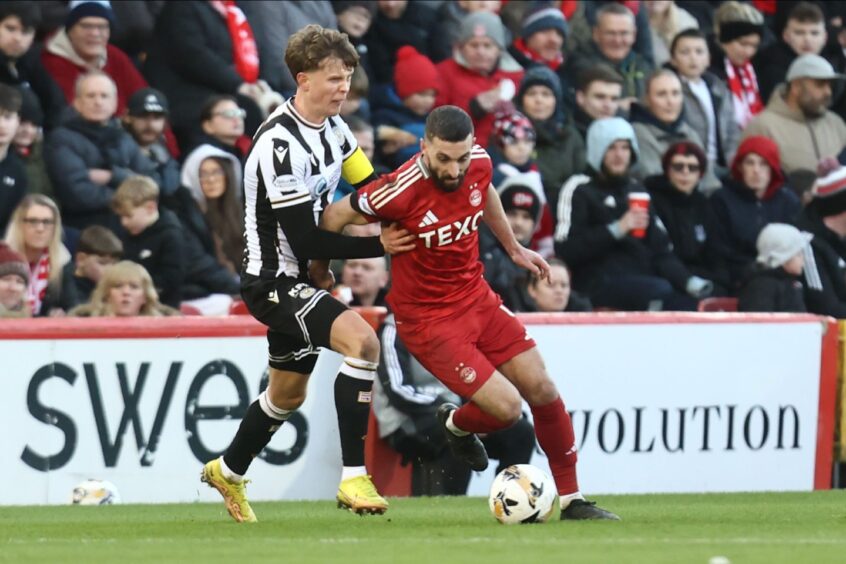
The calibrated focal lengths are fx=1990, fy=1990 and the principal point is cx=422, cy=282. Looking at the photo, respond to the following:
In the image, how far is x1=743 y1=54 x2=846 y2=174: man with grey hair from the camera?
17953 mm

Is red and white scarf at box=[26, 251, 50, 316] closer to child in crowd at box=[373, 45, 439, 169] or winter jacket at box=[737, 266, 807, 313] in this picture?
child in crowd at box=[373, 45, 439, 169]

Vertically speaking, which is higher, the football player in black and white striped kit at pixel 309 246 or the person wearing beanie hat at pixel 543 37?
the person wearing beanie hat at pixel 543 37

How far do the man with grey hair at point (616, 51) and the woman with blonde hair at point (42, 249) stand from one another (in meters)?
5.78

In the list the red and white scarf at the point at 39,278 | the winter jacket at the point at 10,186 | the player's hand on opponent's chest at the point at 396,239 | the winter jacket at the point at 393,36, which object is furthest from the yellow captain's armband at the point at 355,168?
the winter jacket at the point at 393,36

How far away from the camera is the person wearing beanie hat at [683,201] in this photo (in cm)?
1642

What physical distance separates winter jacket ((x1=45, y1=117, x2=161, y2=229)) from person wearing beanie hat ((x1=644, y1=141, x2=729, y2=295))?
460 centimetres

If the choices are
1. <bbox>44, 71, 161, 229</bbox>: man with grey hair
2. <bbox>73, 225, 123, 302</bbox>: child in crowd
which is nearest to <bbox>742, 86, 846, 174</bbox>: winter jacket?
<bbox>44, 71, 161, 229</bbox>: man with grey hair

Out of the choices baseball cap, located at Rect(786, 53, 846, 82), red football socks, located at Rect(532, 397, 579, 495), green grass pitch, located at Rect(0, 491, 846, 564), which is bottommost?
green grass pitch, located at Rect(0, 491, 846, 564)

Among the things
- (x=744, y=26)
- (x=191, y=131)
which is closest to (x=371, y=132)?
(x=191, y=131)

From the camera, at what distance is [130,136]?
14.6m

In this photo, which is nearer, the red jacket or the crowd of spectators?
the crowd of spectators

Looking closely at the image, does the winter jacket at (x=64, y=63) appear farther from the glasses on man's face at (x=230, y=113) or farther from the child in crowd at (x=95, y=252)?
the child in crowd at (x=95, y=252)

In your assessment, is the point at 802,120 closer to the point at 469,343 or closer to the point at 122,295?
the point at 122,295

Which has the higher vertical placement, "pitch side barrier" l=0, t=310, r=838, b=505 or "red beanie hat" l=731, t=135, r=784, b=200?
"red beanie hat" l=731, t=135, r=784, b=200
